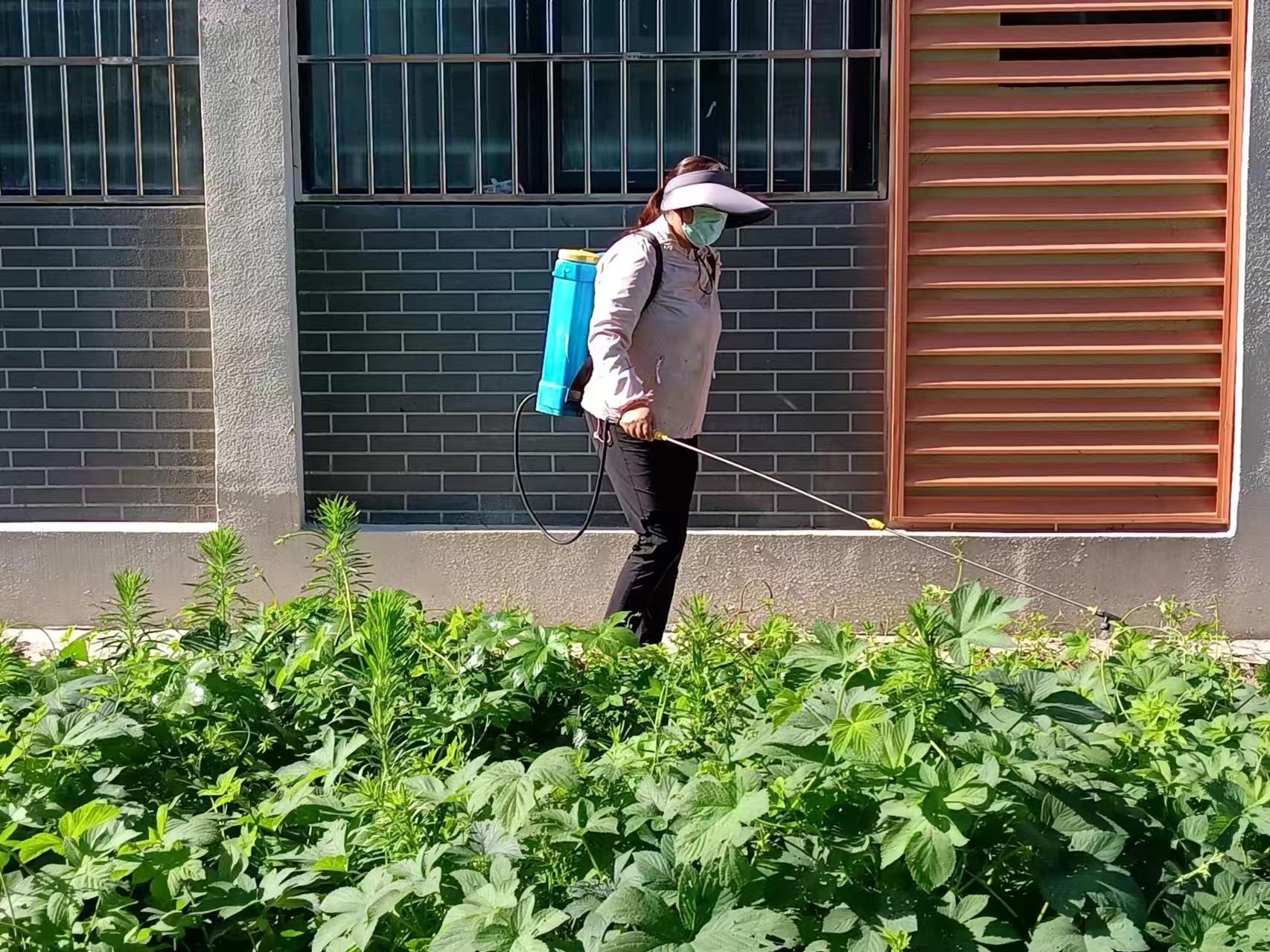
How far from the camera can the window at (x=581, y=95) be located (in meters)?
5.72

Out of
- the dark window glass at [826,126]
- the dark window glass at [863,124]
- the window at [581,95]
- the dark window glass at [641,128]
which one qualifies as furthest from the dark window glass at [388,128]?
the dark window glass at [863,124]

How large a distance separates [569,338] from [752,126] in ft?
4.87

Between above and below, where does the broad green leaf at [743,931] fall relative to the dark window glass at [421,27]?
below

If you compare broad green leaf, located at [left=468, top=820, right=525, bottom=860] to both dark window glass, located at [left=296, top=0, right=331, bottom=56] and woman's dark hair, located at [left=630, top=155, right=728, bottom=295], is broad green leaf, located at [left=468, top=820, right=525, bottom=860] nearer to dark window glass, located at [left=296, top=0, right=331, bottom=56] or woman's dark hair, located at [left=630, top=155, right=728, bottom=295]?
woman's dark hair, located at [left=630, top=155, right=728, bottom=295]

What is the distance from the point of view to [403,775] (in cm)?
268

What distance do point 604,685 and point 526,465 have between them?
280 cm

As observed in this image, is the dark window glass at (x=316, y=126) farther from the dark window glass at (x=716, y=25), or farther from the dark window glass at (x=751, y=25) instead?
the dark window glass at (x=751, y=25)

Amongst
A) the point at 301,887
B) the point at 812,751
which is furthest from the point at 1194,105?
the point at 301,887

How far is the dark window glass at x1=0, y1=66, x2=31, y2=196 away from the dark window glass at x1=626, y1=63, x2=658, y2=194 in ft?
8.06

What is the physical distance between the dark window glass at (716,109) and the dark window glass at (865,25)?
50 cm

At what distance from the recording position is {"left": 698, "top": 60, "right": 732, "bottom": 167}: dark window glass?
18.9ft

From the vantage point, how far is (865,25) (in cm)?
568

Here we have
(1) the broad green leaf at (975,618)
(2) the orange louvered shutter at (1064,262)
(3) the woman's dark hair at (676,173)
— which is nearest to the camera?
(1) the broad green leaf at (975,618)

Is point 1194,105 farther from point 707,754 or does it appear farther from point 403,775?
point 403,775
